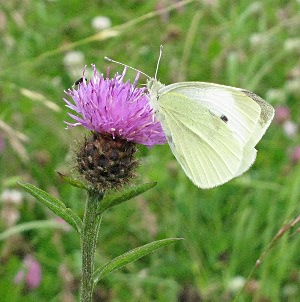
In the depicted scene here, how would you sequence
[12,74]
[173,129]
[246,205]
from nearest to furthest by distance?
[173,129]
[12,74]
[246,205]

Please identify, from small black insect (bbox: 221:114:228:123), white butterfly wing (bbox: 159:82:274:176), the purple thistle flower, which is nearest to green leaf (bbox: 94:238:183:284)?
the purple thistle flower

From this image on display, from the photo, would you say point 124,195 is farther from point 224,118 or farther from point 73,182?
point 224,118

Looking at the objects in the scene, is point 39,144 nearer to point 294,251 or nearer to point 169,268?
point 169,268

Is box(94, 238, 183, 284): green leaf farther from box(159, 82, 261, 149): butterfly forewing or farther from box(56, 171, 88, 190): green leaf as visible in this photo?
box(159, 82, 261, 149): butterfly forewing

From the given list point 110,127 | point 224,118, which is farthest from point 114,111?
point 224,118

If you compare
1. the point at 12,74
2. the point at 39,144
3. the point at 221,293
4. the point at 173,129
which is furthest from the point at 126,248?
the point at 173,129

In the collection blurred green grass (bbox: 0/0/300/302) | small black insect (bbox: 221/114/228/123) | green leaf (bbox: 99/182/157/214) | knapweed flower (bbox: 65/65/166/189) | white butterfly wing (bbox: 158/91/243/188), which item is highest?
blurred green grass (bbox: 0/0/300/302)
